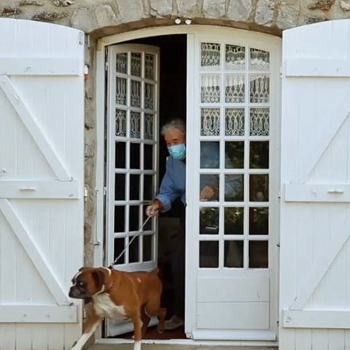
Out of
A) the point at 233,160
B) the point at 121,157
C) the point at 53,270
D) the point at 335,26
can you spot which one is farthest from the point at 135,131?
the point at 335,26

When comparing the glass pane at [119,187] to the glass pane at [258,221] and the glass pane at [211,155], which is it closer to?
the glass pane at [211,155]

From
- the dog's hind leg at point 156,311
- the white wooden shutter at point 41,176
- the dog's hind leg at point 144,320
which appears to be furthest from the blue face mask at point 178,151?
the dog's hind leg at point 144,320

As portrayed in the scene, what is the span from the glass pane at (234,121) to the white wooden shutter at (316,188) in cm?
54

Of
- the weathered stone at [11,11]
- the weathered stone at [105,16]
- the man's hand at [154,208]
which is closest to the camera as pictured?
the weathered stone at [105,16]

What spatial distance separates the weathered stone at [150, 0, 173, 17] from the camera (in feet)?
20.0

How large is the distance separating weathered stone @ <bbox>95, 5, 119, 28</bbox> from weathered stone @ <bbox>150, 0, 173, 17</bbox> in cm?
30

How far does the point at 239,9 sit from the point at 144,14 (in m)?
0.73

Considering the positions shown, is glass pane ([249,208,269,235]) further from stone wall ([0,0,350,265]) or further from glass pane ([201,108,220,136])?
stone wall ([0,0,350,265])

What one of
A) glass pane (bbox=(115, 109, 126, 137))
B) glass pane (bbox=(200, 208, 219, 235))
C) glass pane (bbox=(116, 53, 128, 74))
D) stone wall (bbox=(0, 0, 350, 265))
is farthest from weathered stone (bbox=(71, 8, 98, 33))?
glass pane (bbox=(200, 208, 219, 235))

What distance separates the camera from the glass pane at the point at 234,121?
641 cm

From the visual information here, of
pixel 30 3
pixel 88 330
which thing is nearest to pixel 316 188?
pixel 88 330

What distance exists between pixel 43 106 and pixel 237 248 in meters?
1.91

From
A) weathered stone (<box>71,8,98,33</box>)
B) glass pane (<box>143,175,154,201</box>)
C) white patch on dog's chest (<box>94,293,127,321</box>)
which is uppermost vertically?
weathered stone (<box>71,8,98,33</box>)

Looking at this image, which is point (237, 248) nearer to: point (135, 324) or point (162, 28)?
point (135, 324)
